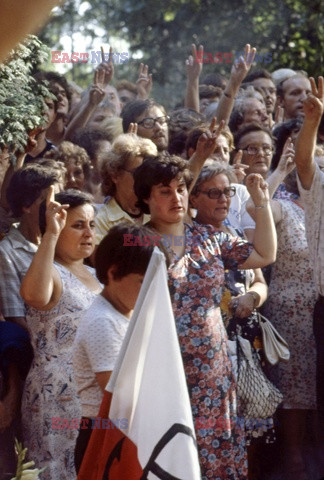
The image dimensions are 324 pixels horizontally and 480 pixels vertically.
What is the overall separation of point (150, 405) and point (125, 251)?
0.97m

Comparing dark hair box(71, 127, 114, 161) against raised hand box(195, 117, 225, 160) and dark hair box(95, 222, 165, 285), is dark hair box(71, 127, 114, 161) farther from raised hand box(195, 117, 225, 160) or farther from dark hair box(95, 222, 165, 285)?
dark hair box(95, 222, 165, 285)

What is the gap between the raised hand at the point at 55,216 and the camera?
3695 mm

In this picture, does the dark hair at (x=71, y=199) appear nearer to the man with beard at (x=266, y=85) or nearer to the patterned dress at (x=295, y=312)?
the patterned dress at (x=295, y=312)

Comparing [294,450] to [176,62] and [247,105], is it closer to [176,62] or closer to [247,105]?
[247,105]

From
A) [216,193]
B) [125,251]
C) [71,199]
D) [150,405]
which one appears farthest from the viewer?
[216,193]

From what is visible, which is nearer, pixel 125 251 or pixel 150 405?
pixel 150 405

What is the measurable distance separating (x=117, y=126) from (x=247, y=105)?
1.45m

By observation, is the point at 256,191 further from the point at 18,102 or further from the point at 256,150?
the point at 256,150

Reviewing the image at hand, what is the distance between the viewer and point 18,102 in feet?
12.2

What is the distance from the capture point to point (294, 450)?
511cm

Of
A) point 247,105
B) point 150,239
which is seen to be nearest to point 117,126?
point 247,105

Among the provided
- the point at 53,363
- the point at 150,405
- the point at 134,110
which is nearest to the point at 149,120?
the point at 134,110

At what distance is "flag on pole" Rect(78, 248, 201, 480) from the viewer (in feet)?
7.64

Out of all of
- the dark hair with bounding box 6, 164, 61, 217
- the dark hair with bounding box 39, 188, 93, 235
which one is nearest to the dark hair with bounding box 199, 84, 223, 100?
the dark hair with bounding box 6, 164, 61, 217
